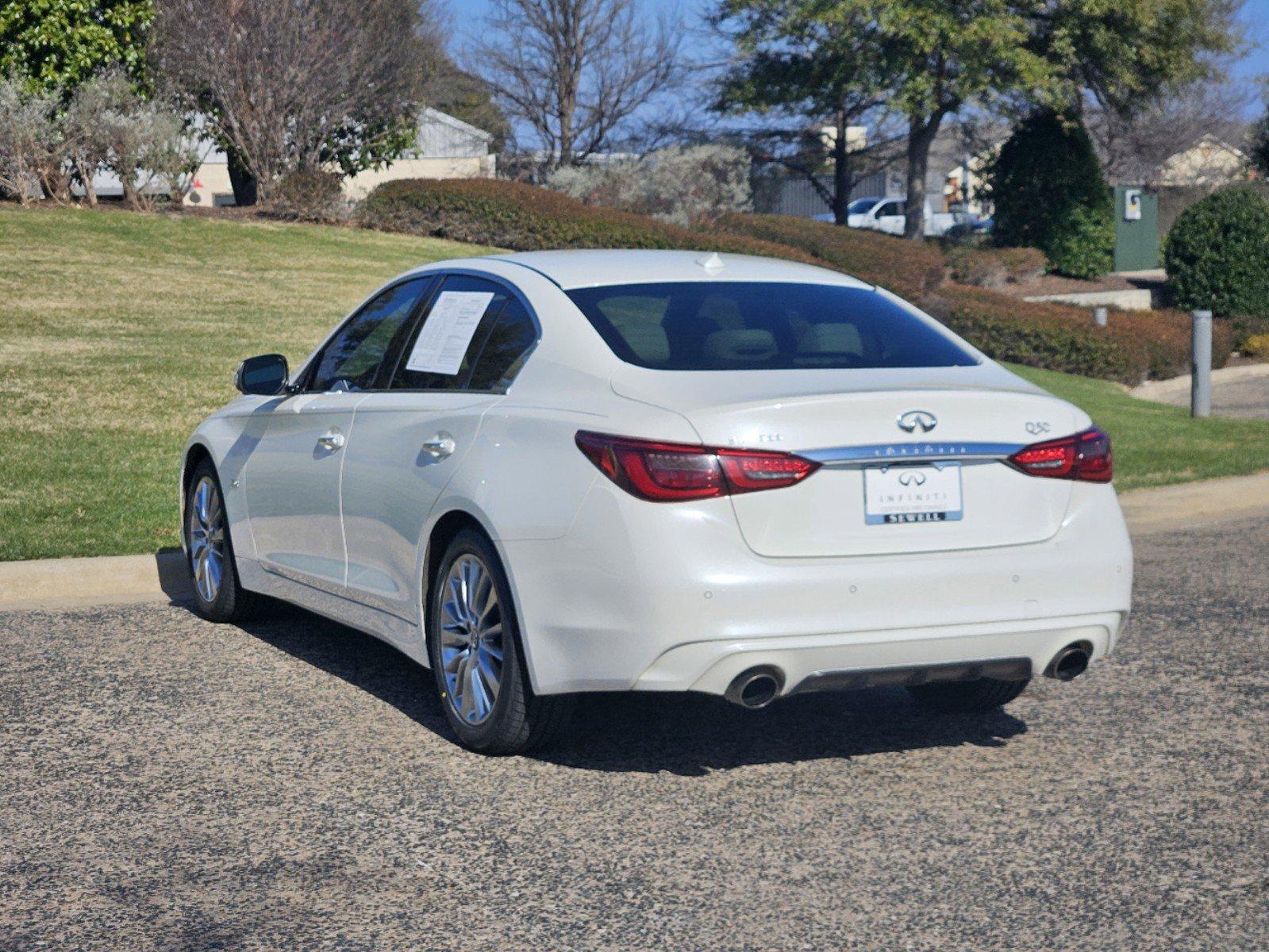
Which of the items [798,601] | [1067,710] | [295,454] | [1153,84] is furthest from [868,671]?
[1153,84]

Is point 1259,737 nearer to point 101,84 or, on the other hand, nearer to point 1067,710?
point 1067,710

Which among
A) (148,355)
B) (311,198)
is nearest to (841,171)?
(311,198)

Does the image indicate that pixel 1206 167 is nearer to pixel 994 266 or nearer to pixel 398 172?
pixel 398 172

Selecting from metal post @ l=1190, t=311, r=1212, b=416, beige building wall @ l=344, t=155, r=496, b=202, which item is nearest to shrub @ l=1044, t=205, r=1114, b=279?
beige building wall @ l=344, t=155, r=496, b=202

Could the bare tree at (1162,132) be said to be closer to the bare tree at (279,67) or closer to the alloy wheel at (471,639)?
the bare tree at (279,67)

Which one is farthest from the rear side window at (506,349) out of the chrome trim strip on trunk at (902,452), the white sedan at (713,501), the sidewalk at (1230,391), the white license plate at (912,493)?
the sidewalk at (1230,391)

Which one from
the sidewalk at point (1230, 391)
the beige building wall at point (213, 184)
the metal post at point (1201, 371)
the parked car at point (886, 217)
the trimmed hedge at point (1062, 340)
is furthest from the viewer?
the parked car at point (886, 217)

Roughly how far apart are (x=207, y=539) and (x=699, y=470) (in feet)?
12.2

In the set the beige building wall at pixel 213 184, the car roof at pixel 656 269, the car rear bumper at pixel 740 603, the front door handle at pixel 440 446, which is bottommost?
the car rear bumper at pixel 740 603

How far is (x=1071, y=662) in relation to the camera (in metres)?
5.14

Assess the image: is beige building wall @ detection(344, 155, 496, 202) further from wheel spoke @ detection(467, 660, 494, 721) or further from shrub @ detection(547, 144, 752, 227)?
wheel spoke @ detection(467, 660, 494, 721)

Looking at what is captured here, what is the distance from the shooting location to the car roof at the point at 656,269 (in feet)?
18.8

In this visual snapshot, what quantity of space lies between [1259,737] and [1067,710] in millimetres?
694

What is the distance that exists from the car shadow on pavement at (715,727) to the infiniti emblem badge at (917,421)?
4.09 feet
